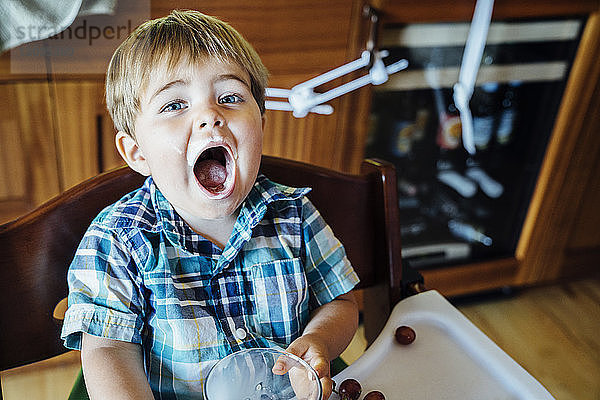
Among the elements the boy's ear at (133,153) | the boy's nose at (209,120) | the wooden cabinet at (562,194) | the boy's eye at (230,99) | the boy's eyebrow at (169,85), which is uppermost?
the boy's eyebrow at (169,85)

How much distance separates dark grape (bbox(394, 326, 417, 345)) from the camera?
775 millimetres

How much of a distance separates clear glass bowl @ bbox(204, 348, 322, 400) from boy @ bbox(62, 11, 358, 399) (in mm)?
97

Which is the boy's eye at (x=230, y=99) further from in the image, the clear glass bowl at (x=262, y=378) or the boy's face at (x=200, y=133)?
the clear glass bowl at (x=262, y=378)

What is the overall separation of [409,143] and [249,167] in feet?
3.62

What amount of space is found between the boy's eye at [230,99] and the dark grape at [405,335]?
0.36 meters

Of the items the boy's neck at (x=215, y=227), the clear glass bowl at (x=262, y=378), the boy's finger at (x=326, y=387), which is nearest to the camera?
the clear glass bowl at (x=262, y=378)

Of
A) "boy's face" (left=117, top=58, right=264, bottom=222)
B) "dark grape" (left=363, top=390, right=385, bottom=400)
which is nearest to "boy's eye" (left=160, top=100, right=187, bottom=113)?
"boy's face" (left=117, top=58, right=264, bottom=222)

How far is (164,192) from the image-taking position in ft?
2.28

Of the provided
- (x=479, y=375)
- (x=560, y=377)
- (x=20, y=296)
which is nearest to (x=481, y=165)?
(x=560, y=377)

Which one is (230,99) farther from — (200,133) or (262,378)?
(262,378)

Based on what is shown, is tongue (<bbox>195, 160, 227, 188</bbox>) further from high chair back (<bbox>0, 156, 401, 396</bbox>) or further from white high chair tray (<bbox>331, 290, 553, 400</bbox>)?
white high chair tray (<bbox>331, 290, 553, 400</bbox>)

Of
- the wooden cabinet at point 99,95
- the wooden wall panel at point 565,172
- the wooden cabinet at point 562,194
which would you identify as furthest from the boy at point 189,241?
the wooden wall panel at point 565,172

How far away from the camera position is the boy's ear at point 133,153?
723 millimetres

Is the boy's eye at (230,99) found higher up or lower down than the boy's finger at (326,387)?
higher up
